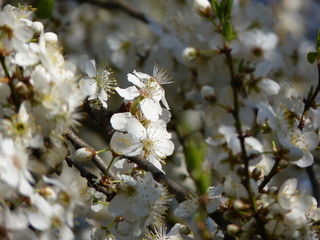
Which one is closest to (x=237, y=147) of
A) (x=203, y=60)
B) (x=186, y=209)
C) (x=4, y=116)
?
(x=186, y=209)

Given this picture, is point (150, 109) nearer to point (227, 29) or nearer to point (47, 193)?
point (227, 29)

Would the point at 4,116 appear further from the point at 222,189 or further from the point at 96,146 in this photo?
the point at 96,146

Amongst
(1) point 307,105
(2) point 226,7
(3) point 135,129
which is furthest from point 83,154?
(1) point 307,105

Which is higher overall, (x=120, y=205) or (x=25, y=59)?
(x=25, y=59)

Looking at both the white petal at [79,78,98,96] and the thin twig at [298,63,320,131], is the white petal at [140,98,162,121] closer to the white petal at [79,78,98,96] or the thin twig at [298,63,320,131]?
the white petal at [79,78,98,96]

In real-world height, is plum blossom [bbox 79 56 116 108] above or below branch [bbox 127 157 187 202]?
above

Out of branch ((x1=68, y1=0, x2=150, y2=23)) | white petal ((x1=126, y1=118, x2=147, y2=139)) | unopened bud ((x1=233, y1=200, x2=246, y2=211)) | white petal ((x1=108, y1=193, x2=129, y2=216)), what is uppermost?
unopened bud ((x1=233, y1=200, x2=246, y2=211))

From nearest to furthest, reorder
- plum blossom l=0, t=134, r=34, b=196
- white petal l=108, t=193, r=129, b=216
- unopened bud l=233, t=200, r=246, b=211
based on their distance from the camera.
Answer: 1. plum blossom l=0, t=134, r=34, b=196
2. unopened bud l=233, t=200, r=246, b=211
3. white petal l=108, t=193, r=129, b=216

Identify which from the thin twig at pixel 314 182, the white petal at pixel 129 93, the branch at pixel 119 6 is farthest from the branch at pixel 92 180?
the branch at pixel 119 6

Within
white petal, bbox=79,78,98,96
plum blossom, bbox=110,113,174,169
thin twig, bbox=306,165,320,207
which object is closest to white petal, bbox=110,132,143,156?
plum blossom, bbox=110,113,174,169
